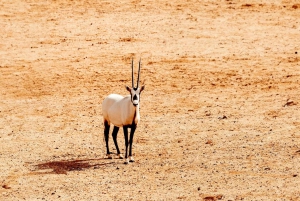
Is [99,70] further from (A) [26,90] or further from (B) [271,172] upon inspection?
(B) [271,172]

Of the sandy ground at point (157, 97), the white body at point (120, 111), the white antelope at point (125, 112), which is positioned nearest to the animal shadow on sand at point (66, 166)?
the sandy ground at point (157, 97)

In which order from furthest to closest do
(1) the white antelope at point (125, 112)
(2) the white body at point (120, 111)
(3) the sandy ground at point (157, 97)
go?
(2) the white body at point (120, 111) → (1) the white antelope at point (125, 112) → (3) the sandy ground at point (157, 97)

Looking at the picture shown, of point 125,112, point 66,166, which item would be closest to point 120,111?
point 125,112

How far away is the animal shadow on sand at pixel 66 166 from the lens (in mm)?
17484

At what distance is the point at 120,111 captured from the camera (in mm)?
17922

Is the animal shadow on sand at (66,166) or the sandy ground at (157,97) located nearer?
the sandy ground at (157,97)

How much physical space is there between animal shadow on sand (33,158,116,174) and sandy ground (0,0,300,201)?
0.05 metres

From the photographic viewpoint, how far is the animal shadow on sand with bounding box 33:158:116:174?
688 inches

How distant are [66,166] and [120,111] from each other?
1873 mm

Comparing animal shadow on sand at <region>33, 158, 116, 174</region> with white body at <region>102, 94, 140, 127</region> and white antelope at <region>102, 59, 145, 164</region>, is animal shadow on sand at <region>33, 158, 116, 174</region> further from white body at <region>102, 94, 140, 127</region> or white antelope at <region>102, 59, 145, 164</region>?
white body at <region>102, 94, 140, 127</region>

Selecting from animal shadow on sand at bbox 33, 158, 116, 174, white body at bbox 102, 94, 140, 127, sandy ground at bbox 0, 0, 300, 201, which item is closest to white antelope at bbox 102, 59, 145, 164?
white body at bbox 102, 94, 140, 127

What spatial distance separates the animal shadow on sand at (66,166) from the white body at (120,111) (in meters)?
1.08

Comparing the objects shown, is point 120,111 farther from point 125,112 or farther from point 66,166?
point 66,166

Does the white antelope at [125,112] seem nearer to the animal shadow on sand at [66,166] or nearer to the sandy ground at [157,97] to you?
the animal shadow on sand at [66,166]
